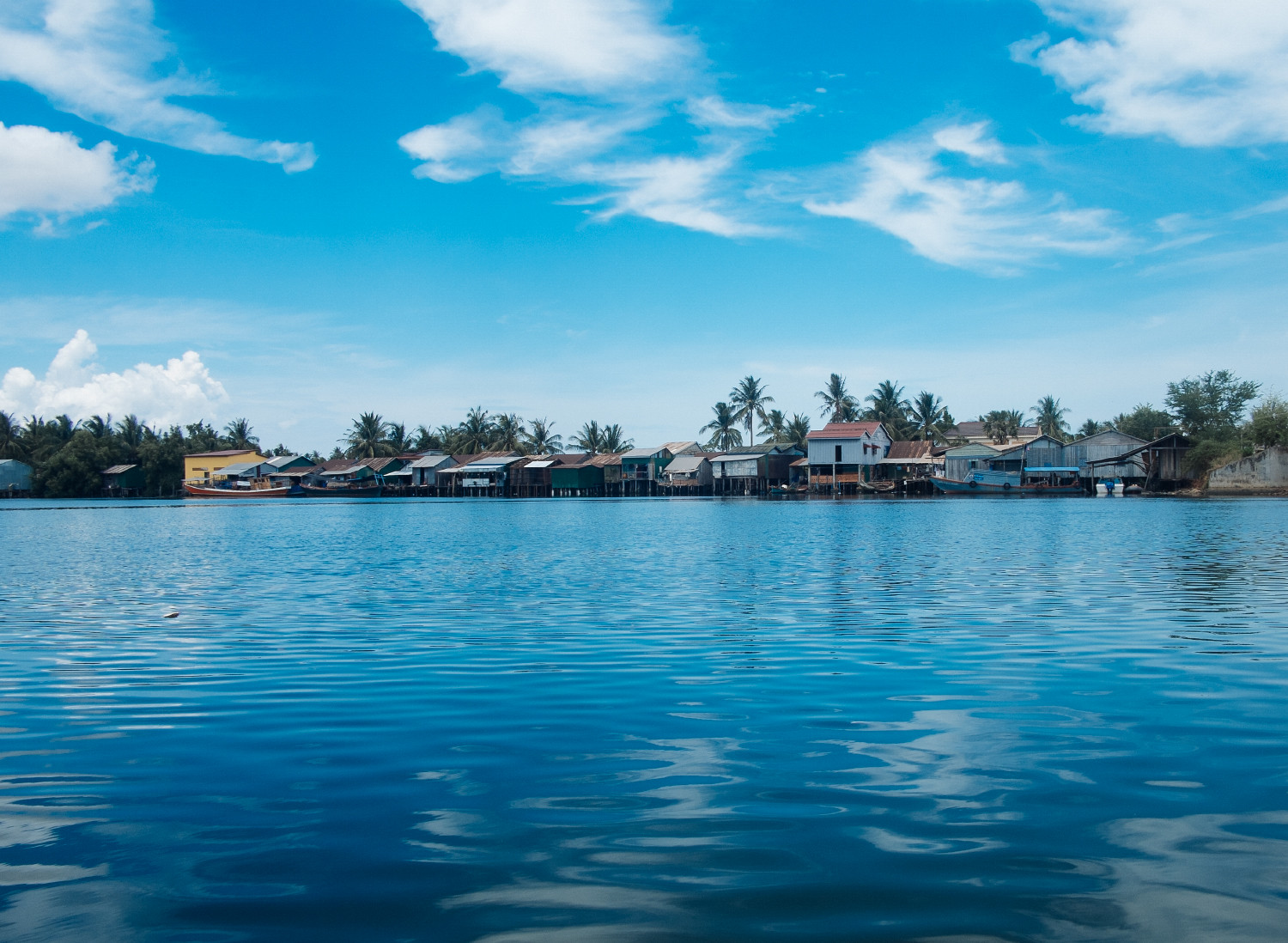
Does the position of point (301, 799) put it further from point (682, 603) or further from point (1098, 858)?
point (682, 603)

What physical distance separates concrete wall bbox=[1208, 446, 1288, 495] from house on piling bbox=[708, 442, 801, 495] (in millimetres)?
36586

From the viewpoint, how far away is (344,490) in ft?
357

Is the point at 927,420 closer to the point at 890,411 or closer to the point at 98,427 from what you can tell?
the point at 890,411

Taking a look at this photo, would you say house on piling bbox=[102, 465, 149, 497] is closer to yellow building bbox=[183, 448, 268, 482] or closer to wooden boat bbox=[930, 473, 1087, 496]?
yellow building bbox=[183, 448, 268, 482]

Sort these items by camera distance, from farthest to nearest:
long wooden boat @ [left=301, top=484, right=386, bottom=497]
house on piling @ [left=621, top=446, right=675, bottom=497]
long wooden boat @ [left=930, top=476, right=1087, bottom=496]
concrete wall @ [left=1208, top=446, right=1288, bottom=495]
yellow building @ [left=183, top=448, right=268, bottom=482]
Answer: yellow building @ [left=183, top=448, right=268, bottom=482] < long wooden boat @ [left=301, top=484, right=386, bottom=497] < house on piling @ [left=621, top=446, right=675, bottom=497] < long wooden boat @ [left=930, top=476, right=1087, bottom=496] < concrete wall @ [left=1208, top=446, right=1288, bottom=495]

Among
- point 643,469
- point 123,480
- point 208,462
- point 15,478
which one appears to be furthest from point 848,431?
point 15,478

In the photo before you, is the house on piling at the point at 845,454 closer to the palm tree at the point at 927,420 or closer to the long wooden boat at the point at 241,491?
the palm tree at the point at 927,420

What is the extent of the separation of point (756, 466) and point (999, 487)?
882 inches

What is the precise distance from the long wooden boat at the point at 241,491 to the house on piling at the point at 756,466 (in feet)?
169

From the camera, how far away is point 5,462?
107875mm

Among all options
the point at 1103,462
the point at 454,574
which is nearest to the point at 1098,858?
the point at 454,574

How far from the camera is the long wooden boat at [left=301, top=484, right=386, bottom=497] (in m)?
108

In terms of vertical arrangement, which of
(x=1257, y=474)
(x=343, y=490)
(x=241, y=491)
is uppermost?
(x=1257, y=474)

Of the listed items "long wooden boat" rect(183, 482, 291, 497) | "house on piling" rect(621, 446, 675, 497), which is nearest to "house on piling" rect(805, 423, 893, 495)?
"house on piling" rect(621, 446, 675, 497)
